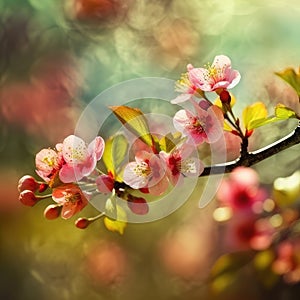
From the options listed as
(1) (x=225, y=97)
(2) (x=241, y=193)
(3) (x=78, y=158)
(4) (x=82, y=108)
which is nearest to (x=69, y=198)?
(3) (x=78, y=158)

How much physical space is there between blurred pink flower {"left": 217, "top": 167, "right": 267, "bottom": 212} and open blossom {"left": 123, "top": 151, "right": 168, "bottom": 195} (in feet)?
1.69

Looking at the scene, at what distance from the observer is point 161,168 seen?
0.47m

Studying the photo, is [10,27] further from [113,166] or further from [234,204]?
[113,166]

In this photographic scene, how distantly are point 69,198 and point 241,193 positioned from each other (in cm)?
56

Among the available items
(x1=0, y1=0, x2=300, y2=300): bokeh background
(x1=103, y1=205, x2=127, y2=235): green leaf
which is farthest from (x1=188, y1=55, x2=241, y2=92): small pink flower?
(x1=0, y1=0, x2=300, y2=300): bokeh background

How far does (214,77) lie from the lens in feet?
1.61

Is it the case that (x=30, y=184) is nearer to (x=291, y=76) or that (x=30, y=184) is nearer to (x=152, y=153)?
(x=152, y=153)

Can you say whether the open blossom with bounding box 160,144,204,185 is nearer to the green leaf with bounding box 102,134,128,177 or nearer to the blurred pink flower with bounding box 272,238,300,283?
the green leaf with bounding box 102,134,128,177

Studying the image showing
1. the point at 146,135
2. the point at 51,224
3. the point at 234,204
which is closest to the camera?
the point at 146,135

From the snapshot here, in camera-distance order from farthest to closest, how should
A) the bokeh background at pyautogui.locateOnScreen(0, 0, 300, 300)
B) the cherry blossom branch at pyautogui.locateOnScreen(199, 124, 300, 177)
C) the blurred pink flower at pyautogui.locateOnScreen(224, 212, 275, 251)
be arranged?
the bokeh background at pyautogui.locateOnScreen(0, 0, 300, 300), the blurred pink flower at pyautogui.locateOnScreen(224, 212, 275, 251), the cherry blossom branch at pyautogui.locateOnScreen(199, 124, 300, 177)

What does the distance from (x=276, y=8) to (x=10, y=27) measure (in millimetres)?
644

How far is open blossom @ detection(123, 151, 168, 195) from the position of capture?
469 mm

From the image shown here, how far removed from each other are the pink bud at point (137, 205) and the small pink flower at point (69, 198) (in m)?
0.03

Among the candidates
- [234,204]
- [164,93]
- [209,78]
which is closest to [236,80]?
[209,78]
